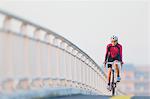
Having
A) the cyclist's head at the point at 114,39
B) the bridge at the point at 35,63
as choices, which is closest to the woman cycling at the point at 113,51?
the cyclist's head at the point at 114,39

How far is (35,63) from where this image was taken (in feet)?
55.8

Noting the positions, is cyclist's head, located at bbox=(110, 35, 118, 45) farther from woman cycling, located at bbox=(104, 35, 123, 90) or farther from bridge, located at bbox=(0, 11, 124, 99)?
bridge, located at bbox=(0, 11, 124, 99)

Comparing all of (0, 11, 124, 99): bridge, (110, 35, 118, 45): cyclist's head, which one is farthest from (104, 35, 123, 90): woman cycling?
(0, 11, 124, 99): bridge

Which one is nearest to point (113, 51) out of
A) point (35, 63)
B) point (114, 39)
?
point (114, 39)

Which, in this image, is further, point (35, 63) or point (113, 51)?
point (113, 51)

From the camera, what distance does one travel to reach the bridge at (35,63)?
13812mm

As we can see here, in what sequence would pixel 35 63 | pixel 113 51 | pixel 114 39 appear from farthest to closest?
pixel 113 51 < pixel 114 39 < pixel 35 63

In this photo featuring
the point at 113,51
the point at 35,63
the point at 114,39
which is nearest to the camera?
the point at 35,63

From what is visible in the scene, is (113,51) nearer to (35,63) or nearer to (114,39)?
(114,39)

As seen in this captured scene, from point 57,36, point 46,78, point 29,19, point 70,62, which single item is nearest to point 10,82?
point 29,19

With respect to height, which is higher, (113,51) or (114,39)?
(114,39)

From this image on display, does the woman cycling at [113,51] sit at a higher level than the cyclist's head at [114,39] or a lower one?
lower

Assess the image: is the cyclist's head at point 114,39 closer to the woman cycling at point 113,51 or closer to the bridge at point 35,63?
the woman cycling at point 113,51

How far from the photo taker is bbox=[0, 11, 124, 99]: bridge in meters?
13.8
